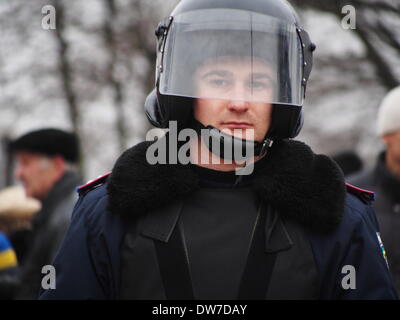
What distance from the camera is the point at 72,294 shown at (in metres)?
2.30

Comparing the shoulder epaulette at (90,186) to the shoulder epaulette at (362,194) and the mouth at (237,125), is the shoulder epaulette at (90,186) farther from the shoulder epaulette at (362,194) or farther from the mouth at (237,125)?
the shoulder epaulette at (362,194)

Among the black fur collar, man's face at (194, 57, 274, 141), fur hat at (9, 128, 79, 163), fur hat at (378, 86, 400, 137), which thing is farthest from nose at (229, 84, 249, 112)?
fur hat at (9, 128, 79, 163)

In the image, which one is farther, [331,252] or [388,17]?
[388,17]

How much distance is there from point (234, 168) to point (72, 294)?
65 centimetres

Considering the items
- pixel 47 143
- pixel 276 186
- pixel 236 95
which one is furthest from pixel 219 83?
pixel 47 143

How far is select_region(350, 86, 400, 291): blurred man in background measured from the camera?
4.47 m

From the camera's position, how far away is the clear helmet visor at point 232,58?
2.49 meters

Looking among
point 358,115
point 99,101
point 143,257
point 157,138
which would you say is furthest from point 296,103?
point 99,101

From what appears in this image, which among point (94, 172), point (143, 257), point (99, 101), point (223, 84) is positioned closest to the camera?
point (143, 257)

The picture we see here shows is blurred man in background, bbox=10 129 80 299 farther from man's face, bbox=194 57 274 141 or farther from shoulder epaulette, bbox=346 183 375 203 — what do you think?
shoulder epaulette, bbox=346 183 375 203

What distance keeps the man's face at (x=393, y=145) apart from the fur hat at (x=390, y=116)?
0.03 meters

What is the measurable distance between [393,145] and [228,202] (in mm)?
2857

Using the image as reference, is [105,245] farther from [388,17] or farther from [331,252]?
[388,17]

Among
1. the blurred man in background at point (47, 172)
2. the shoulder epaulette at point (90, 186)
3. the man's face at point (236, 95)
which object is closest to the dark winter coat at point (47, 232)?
the blurred man in background at point (47, 172)
